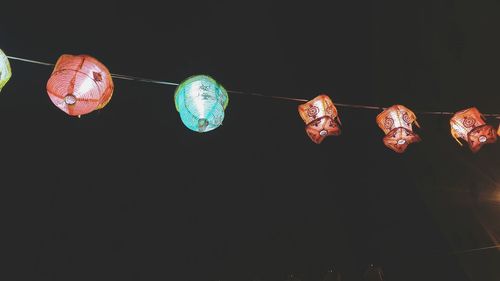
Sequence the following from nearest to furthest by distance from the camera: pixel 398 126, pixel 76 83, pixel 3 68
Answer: pixel 3 68
pixel 76 83
pixel 398 126

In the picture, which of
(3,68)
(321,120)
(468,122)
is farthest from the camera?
(468,122)

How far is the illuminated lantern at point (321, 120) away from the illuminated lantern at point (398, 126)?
0.91 meters

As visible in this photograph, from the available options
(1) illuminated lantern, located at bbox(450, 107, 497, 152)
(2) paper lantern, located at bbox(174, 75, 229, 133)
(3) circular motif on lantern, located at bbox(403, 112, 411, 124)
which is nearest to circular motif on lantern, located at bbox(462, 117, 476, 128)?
(1) illuminated lantern, located at bbox(450, 107, 497, 152)

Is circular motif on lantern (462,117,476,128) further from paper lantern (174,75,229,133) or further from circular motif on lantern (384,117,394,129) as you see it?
paper lantern (174,75,229,133)

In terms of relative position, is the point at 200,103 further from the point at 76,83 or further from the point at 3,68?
the point at 3,68

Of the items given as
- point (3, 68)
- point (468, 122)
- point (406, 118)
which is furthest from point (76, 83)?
point (468, 122)

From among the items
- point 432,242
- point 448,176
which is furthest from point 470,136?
point 432,242

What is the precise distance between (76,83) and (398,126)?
4573 mm

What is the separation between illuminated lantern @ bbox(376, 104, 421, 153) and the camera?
19.9 feet

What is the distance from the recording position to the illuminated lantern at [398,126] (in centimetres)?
607

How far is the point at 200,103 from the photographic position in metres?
4.56

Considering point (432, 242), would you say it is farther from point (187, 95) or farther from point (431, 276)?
point (187, 95)

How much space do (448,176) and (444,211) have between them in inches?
59.2

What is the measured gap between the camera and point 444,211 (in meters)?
12.2
